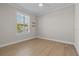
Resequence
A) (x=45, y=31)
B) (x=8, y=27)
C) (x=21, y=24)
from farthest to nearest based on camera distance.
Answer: (x=8, y=27), (x=45, y=31), (x=21, y=24)

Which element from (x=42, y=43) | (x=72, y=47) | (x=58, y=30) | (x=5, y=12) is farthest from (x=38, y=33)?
(x=5, y=12)

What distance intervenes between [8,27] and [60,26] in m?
1.52

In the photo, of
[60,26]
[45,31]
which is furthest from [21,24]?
[60,26]

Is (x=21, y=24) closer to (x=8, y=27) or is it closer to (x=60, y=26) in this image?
(x=8, y=27)

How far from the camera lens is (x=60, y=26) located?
7.28ft

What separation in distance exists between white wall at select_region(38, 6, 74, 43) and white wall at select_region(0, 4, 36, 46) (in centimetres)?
34

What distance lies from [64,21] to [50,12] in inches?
16.6

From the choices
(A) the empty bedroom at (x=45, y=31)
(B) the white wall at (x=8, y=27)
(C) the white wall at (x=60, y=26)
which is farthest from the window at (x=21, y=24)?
(C) the white wall at (x=60, y=26)

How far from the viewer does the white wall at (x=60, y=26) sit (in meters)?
2.02

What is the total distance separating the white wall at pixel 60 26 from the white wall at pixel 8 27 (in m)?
0.34

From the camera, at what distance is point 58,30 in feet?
7.38

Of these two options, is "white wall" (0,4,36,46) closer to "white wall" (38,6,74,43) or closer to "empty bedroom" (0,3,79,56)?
"empty bedroom" (0,3,79,56)

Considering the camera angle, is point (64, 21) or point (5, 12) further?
point (5, 12)

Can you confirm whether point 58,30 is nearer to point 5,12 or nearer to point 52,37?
point 52,37
